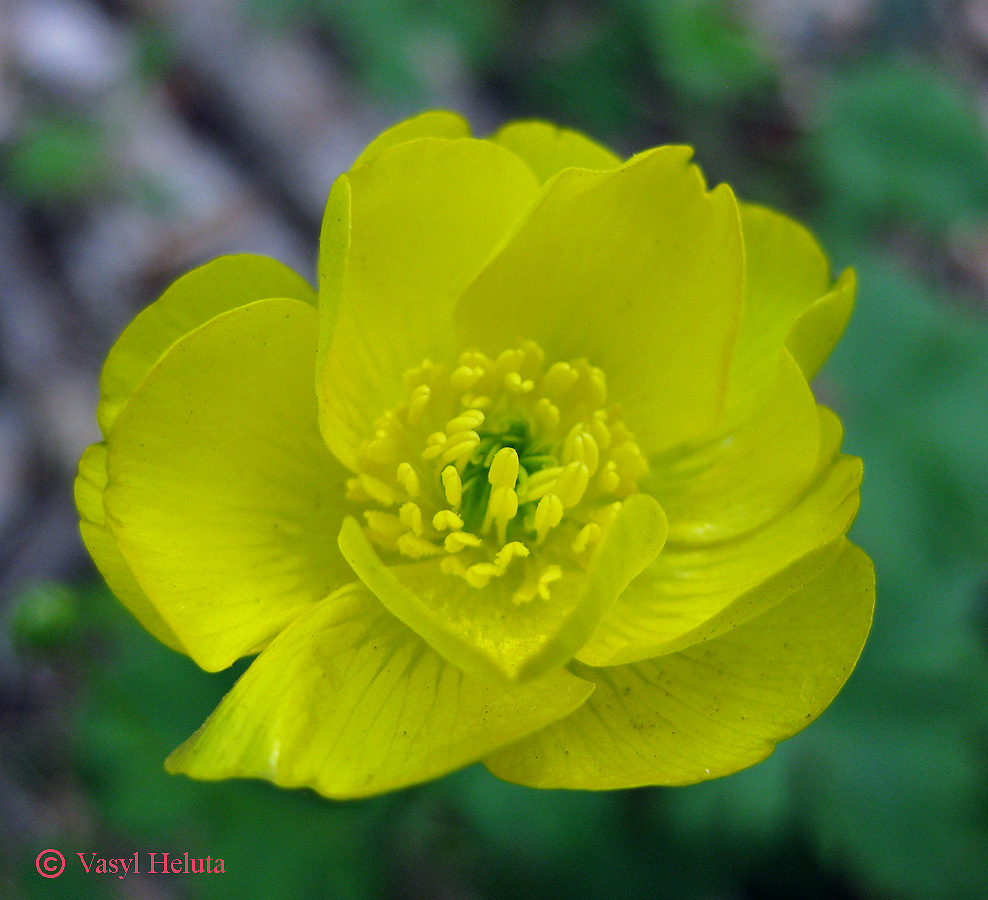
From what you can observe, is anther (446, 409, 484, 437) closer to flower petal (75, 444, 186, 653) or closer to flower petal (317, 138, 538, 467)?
flower petal (317, 138, 538, 467)

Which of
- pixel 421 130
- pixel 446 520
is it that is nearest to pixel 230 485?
pixel 446 520

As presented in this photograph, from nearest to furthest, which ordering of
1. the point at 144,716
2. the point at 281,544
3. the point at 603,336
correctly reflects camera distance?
1. the point at 281,544
2. the point at 603,336
3. the point at 144,716

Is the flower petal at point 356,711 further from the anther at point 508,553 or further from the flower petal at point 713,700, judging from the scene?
the anther at point 508,553

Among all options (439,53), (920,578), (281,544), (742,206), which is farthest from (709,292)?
(439,53)

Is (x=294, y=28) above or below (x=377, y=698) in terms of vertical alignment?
above

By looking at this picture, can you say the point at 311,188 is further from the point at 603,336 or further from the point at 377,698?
the point at 377,698

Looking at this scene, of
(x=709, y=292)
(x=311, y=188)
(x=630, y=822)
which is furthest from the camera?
(x=311, y=188)
